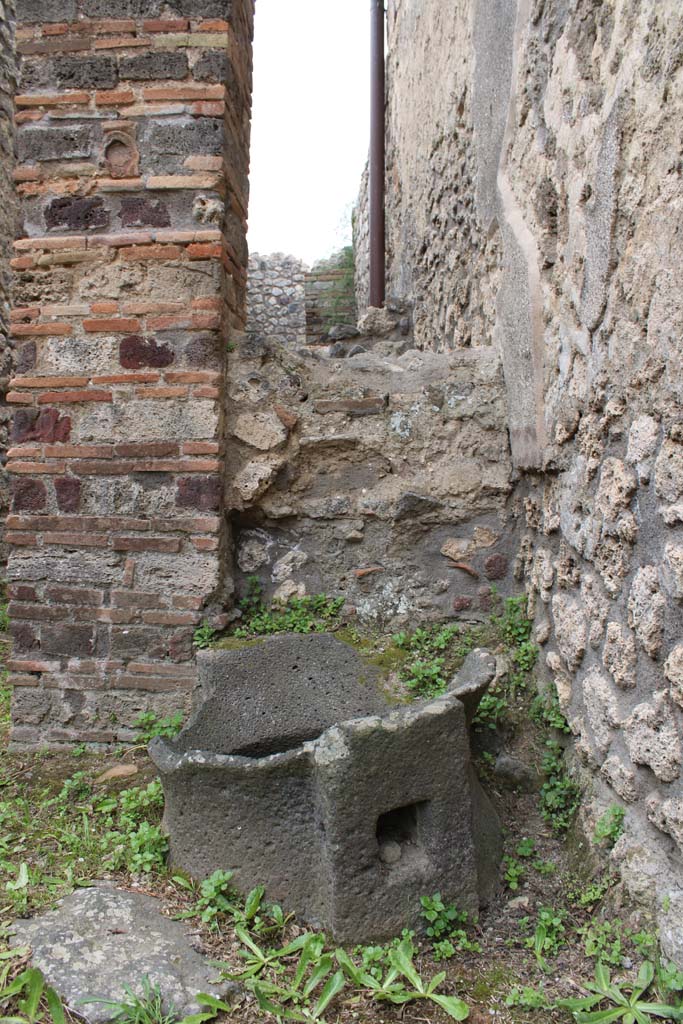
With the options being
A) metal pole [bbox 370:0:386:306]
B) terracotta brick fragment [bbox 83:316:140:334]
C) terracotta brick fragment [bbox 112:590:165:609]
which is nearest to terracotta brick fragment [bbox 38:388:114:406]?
terracotta brick fragment [bbox 83:316:140:334]

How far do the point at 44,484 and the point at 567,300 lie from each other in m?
1.94

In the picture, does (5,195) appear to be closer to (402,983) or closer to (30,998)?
(30,998)

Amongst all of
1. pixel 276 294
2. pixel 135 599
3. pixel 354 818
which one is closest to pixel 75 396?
pixel 135 599

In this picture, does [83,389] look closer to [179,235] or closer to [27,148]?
[179,235]

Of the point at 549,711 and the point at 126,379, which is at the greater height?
the point at 126,379

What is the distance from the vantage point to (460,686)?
6.80 feet

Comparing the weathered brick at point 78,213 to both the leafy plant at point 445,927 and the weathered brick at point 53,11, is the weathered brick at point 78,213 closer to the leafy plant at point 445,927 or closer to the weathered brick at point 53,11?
the weathered brick at point 53,11

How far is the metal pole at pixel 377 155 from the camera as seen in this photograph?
6984mm

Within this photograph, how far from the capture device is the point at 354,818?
177 centimetres

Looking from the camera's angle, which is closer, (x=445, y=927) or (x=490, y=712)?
(x=445, y=927)

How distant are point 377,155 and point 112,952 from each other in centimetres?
701

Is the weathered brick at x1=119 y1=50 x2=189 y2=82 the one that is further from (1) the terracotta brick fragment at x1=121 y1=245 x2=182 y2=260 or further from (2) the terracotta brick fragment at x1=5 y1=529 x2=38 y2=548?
(2) the terracotta brick fragment at x1=5 y1=529 x2=38 y2=548

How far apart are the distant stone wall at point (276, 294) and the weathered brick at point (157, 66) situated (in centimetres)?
673

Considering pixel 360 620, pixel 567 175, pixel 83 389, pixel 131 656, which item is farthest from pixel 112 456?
Result: pixel 567 175
